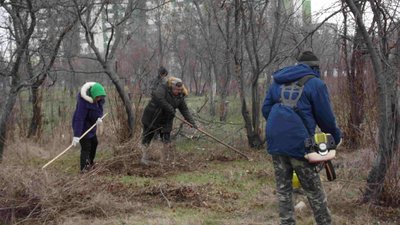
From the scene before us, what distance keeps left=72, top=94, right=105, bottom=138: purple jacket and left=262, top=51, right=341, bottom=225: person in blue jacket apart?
11.9 ft

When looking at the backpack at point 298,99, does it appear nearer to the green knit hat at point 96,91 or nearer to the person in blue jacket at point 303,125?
the person in blue jacket at point 303,125

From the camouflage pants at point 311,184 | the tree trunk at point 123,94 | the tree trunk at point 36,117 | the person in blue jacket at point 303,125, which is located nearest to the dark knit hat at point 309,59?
the person in blue jacket at point 303,125

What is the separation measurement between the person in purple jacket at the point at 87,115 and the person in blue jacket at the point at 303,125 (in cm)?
349

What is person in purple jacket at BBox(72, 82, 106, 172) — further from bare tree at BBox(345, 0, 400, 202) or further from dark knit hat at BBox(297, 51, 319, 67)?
bare tree at BBox(345, 0, 400, 202)

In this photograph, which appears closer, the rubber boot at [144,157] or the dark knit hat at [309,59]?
the dark knit hat at [309,59]

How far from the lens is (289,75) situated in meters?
3.61

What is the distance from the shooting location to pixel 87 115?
6746 millimetres

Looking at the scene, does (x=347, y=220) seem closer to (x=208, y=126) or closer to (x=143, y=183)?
(x=143, y=183)

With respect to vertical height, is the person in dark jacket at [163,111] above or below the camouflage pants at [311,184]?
above

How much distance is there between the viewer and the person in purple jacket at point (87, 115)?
6531 mm

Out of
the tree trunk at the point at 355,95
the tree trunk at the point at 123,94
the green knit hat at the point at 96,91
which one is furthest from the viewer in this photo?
the tree trunk at the point at 123,94

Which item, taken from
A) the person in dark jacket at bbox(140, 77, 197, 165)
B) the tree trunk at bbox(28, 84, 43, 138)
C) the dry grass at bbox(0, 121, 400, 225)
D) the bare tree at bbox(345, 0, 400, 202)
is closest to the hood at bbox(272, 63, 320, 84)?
the bare tree at bbox(345, 0, 400, 202)

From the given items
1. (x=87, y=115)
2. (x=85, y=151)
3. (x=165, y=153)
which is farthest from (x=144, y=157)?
(x=87, y=115)

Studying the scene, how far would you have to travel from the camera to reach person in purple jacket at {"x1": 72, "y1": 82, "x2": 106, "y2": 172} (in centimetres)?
653
